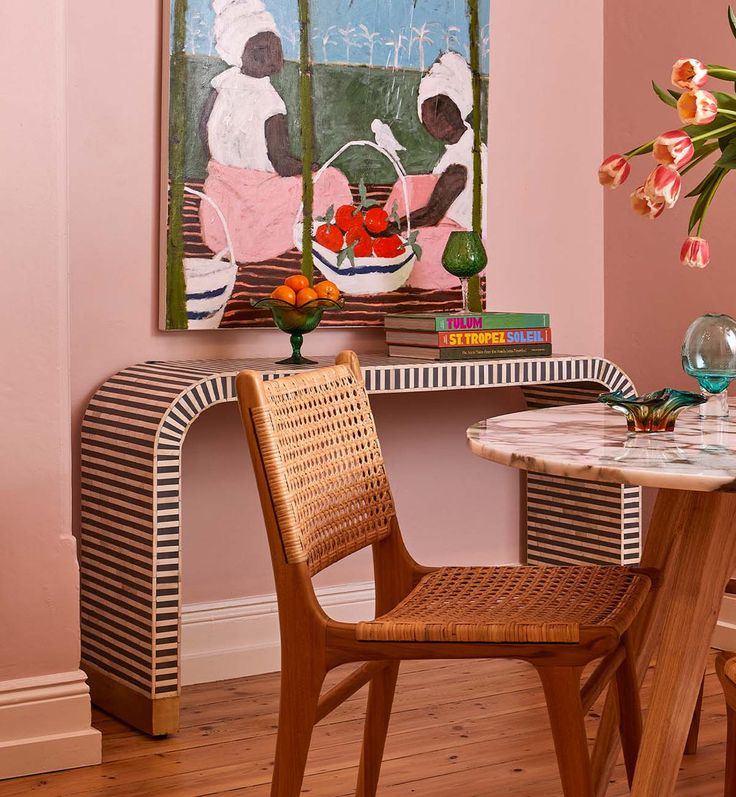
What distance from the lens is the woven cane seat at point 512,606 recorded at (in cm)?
171

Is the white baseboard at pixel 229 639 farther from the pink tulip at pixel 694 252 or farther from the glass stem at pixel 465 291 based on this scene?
the pink tulip at pixel 694 252

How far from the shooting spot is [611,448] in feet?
5.78

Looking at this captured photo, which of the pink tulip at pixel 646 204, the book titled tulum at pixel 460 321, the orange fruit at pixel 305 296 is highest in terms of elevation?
the pink tulip at pixel 646 204

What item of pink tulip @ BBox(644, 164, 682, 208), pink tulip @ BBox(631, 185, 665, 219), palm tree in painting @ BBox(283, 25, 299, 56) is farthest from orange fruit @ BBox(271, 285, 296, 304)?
pink tulip @ BBox(644, 164, 682, 208)

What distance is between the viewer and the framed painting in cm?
301

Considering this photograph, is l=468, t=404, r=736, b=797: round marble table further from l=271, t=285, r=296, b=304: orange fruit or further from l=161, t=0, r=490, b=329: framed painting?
l=161, t=0, r=490, b=329: framed painting

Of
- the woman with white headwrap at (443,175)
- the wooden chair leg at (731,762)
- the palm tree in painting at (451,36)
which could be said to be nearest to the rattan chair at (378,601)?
the wooden chair leg at (731,762)

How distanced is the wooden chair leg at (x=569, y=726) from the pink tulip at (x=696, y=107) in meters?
0.78

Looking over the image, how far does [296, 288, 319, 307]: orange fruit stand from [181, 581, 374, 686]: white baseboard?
2.63 feet

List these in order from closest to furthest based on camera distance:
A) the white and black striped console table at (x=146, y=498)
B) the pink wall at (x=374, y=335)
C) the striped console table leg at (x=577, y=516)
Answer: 1. the white and black striped console table at (x=146, y=498)
2. the pink wall at (x=374, y=335)
3. the striped console table leg at (x=577, y=516)

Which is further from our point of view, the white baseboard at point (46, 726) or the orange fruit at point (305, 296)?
the orange fruit at point (305, 296)

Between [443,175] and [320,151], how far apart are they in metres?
0.39

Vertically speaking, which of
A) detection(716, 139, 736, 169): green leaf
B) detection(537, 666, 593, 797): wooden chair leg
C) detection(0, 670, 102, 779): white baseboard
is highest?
detection(716, 139, 736, 169): green leaf

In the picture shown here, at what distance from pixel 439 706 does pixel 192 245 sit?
124 centimetres
